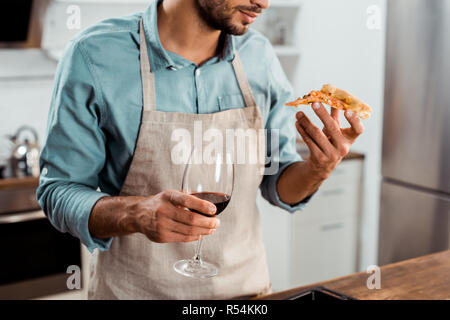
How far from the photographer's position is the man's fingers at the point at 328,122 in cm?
97

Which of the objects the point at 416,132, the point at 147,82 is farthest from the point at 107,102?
the point at 416,132

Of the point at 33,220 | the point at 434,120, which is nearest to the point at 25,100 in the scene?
the point at 33,220

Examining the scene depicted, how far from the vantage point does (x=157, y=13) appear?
47.9 inches

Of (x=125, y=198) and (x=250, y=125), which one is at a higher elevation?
(x=250, y=125)

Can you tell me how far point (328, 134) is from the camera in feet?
A: 3.30

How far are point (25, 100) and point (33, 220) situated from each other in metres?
0.71

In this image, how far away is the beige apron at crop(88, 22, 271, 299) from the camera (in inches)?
45.4

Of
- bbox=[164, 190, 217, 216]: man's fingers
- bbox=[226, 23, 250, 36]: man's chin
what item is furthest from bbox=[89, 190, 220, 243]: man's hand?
bbox=[226, 23, 250, 36]: man's chin

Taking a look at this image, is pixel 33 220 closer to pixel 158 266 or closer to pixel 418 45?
pixel 158 266

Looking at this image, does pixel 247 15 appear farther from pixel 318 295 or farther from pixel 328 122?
pixel 318 295

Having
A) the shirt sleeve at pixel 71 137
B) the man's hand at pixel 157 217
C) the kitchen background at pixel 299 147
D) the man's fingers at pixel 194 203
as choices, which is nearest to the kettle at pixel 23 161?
the kitchen background at pixel 299 147

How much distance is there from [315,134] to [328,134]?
0.09ft
